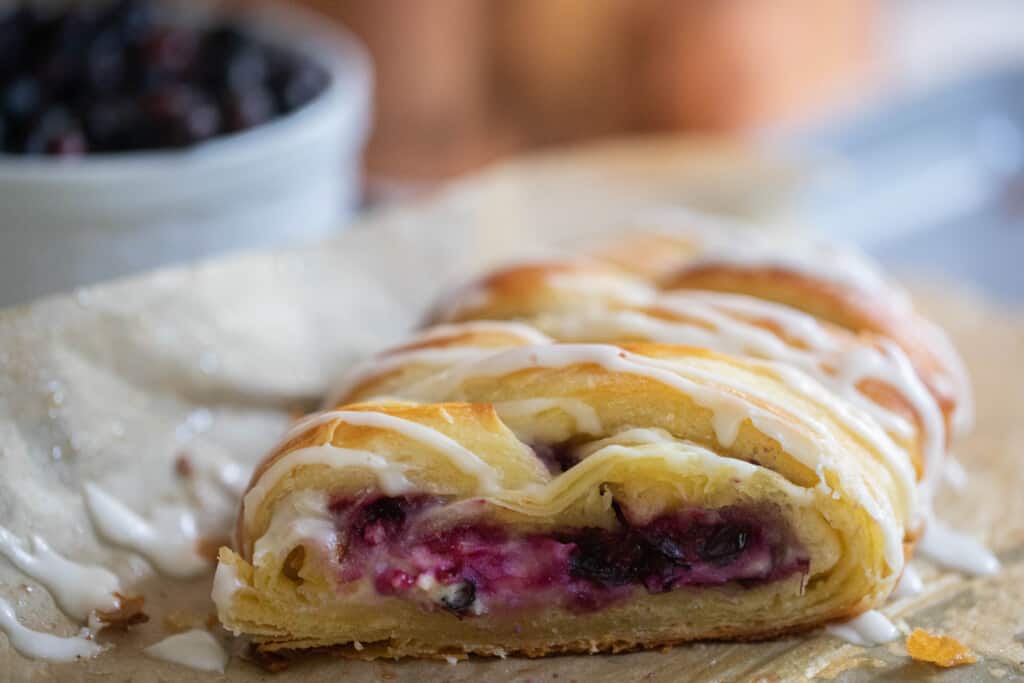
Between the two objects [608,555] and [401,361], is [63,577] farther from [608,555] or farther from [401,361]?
[608,555]

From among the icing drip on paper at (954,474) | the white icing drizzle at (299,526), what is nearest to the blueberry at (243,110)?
the white icing drizzle at (299,526)

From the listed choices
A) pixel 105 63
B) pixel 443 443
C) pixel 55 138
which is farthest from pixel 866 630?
pixel 105 63

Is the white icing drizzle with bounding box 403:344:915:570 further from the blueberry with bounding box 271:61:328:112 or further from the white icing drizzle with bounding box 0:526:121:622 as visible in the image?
the blueberry with bounding box 271:61:328:112

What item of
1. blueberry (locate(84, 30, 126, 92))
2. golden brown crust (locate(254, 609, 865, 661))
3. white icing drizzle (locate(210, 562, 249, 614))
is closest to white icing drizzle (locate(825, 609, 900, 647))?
golden brown crust (locate(254, 609, 865, 661))

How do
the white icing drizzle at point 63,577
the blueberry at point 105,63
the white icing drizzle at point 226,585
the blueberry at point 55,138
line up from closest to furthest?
the white icing drizzle at point 226,585
the white icing drizzle at point 63,577
the blueberry at point 55,138
the blueberry at point 105,63

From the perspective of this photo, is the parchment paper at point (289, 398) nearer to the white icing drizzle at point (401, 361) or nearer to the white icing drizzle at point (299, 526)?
the white icing drizzle at point (299, 526)
